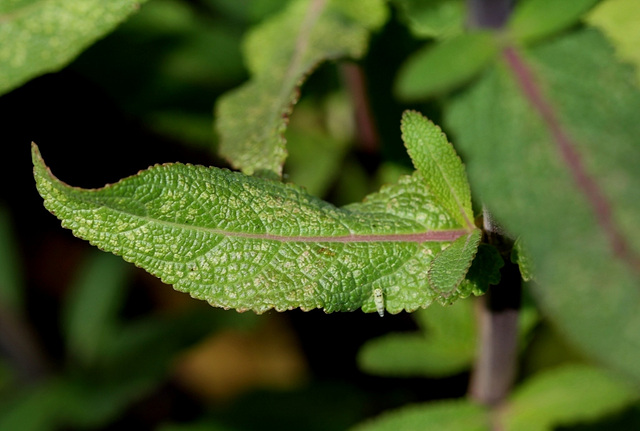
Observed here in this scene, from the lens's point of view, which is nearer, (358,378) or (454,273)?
(454,273)

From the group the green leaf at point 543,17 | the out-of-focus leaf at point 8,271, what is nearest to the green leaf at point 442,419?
the green leaf at point 543,17

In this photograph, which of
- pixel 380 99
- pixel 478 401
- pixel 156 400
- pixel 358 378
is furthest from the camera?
pixel 156 400

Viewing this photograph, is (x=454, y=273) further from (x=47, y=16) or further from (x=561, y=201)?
(x=47, y=16)

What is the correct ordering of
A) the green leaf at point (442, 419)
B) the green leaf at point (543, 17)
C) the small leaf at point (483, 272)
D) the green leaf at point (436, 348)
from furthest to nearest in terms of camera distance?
the green leaf at point (436, 348) → the green leaf at point (442, 419) → the green leaf at point (543, 17) → the small leaf at point (483, 272)

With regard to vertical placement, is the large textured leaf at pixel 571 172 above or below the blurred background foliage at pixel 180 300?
above

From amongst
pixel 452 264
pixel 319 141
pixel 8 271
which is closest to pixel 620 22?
pixel 452 264

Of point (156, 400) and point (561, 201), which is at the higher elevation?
point (561, 201)

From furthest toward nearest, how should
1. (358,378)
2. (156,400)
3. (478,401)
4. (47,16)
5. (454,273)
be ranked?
(156,400), (358,378), (478,401), (47,16), (454,273)

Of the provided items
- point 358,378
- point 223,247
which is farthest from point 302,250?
point 358,378

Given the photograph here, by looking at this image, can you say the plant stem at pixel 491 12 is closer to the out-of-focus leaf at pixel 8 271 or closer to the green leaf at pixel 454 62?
the green leaf at pixel 454 62
